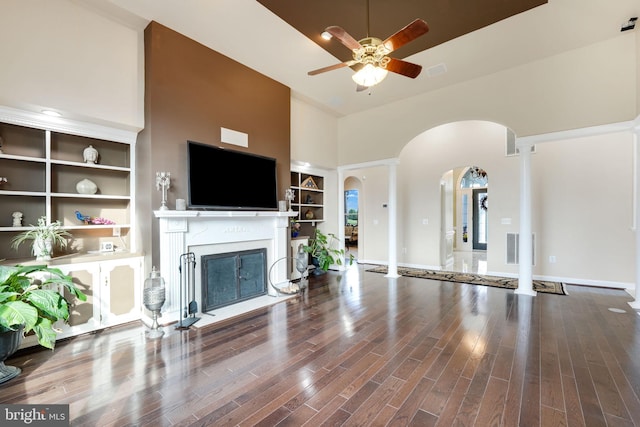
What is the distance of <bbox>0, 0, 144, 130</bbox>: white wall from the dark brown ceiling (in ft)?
6.30

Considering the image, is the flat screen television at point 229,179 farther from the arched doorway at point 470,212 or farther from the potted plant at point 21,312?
the arched doorway at point 470,212

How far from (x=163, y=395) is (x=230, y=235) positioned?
2.34 meters

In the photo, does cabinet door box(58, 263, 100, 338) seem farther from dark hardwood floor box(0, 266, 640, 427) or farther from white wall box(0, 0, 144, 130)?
white wall box(0, 0, 144, 130)

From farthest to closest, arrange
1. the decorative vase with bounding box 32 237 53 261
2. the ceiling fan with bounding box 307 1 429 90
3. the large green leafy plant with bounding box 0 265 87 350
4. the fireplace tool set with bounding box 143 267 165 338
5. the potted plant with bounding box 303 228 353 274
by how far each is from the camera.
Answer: the potted plant with bounding box 303 228 353 274 < the fireplace tool set with bounding box 143 267 165 338 < the decorative vase with bounding box 32 237 53 261 < the ceiling fan with bounding box 307 1 429 90 < the large green leafy plant with bounding box 0 265 87 350

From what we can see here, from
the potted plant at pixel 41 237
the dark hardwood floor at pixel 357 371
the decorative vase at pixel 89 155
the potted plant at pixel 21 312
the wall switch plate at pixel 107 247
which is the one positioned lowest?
the dark hardwood floor at pixel 357 371

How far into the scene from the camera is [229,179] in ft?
13.5

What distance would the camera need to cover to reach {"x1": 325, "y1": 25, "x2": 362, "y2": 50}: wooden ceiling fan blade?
2463 mm

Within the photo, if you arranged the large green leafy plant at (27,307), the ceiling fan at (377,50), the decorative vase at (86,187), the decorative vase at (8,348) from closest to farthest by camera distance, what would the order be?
the large green leafy plant at (27,307), the decorative vase at (8,348), the ceiling fan at (377,50), the decorative vase at (86,187)

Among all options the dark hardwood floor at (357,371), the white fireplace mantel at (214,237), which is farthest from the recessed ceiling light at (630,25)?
the white fireplace mantel at (214,237)

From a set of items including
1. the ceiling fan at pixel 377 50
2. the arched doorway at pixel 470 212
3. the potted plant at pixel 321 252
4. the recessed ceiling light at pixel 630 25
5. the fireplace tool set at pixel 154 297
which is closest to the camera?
the ceiling fan at pixel 377 50

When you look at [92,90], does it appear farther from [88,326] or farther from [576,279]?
[576,279]

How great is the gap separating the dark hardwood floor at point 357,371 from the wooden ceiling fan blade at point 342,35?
3036mm

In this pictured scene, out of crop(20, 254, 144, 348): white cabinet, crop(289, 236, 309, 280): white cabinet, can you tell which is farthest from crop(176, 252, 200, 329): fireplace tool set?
crop(289, 236, 309, 280): white cabinet

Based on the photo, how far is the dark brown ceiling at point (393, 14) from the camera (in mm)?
3221
